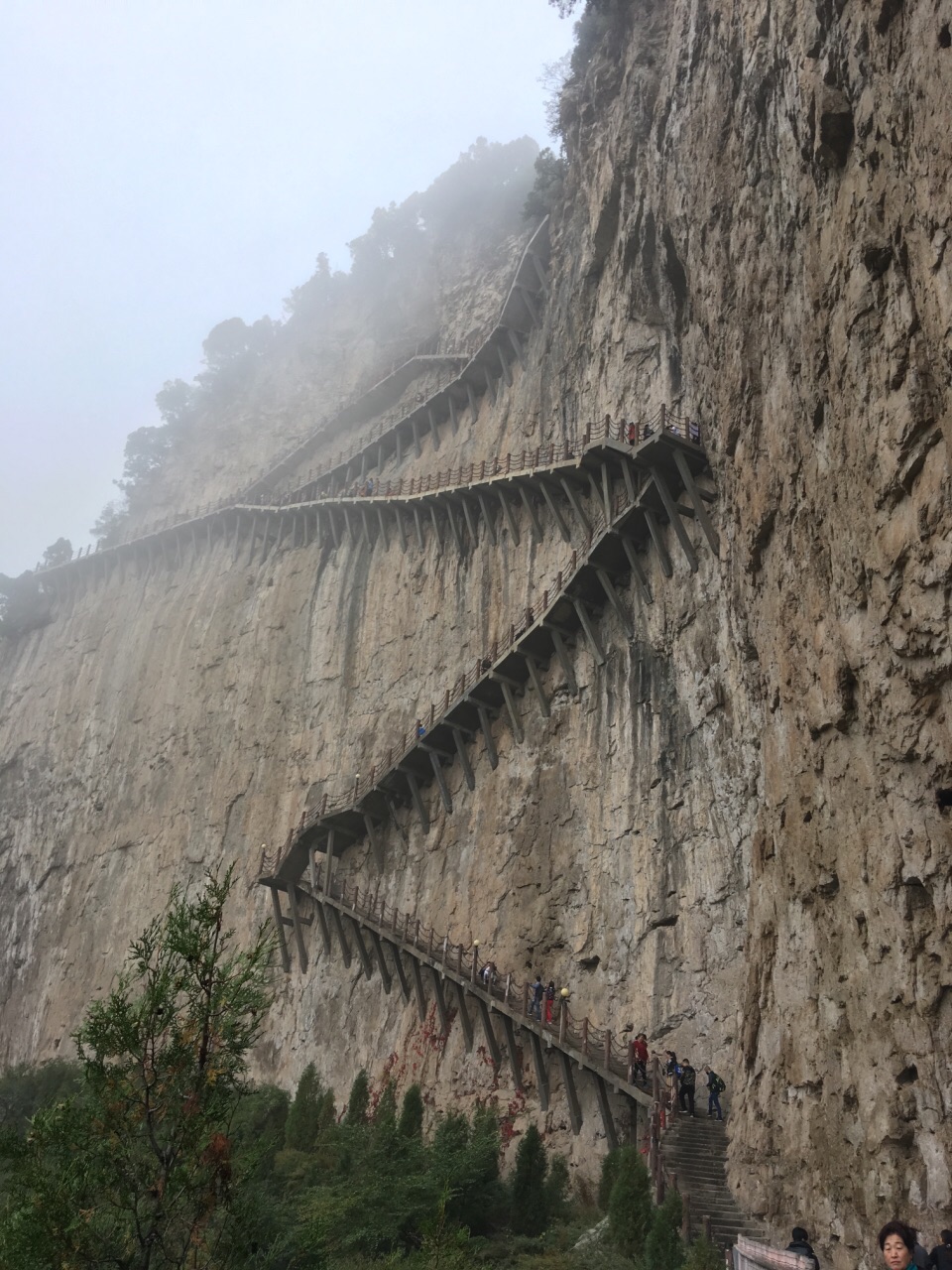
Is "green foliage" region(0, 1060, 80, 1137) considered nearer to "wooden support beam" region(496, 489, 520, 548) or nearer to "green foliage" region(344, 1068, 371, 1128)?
"green foliage" region(344, 1068, 371, 1128)

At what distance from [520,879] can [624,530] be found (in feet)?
26.3

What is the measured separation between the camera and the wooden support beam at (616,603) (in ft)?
72.5

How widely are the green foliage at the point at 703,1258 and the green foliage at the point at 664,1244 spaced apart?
0.38m

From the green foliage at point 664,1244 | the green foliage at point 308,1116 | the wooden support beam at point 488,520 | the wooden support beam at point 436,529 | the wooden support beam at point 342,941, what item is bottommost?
the green foliage at point 664,1244

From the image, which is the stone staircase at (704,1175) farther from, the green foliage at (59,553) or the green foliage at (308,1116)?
the green foliage at (59,553)

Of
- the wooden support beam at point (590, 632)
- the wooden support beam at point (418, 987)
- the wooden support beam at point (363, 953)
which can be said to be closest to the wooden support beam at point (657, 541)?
the wooden support beam at point (590, 632)

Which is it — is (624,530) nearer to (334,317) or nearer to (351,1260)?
(351,1260)

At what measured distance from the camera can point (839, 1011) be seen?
11.2m

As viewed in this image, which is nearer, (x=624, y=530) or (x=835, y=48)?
(x=835, y=48)

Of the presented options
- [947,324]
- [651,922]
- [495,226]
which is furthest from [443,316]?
[947,324]

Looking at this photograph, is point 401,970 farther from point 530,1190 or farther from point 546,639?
point 530,1190

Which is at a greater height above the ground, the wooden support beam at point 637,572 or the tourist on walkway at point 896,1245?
the wooden support beam at point 637,572

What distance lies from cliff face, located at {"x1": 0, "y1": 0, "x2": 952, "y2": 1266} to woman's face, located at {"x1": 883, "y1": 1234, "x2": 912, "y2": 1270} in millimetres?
4261

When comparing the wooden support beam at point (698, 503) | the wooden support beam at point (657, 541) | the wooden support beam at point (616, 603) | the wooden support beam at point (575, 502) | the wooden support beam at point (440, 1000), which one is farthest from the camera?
the wooden support beam at point (575, 502)
